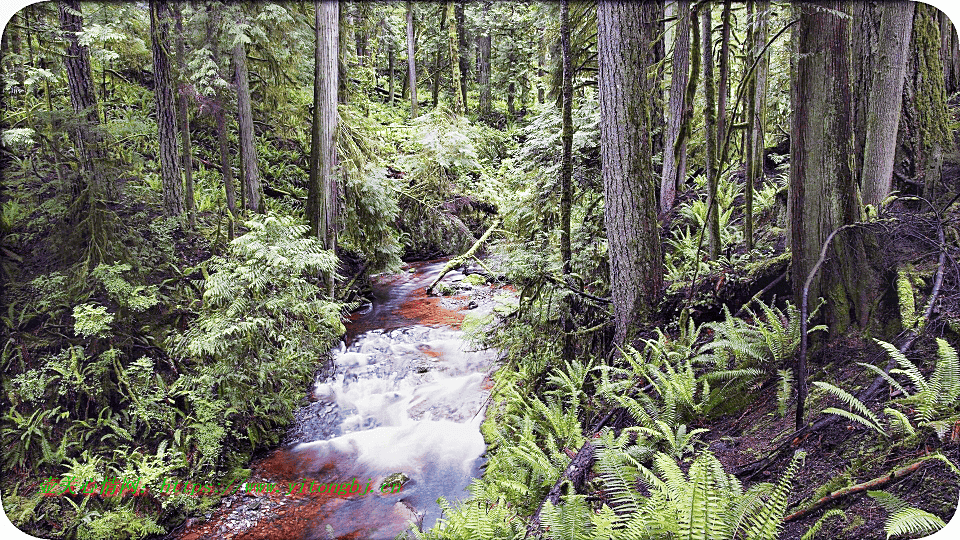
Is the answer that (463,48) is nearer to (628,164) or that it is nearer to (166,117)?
(166,117)

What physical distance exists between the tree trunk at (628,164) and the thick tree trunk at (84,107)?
5578 millimetres

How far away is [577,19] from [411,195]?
770 cm

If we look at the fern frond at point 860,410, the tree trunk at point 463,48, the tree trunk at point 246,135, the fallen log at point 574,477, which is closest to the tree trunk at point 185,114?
the tree trunk at point 246,135

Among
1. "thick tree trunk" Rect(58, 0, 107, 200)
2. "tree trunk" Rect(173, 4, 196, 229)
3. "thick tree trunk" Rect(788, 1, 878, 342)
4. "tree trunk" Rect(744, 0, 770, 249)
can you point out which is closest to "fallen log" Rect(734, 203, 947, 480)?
"thick tree trunk" Rect(788, 1, 878, 342)

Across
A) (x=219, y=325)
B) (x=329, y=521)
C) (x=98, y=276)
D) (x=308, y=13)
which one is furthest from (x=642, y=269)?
(x=308, y=13)

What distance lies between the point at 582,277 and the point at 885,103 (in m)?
3.00

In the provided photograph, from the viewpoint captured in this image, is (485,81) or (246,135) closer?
(246,135)

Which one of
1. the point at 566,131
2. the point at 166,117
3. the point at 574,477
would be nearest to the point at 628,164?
the point at 566,131

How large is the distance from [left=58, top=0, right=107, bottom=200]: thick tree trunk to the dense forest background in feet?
0.12

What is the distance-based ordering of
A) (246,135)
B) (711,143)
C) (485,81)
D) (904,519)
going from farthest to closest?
(485,81) < (246,135) < (711,143) < (904,519)

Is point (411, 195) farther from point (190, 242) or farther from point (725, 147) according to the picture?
point (725, 147)

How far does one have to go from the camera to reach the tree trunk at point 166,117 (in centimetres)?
754

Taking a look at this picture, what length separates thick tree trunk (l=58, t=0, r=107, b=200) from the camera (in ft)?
18.0

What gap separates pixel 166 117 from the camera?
7.80m
